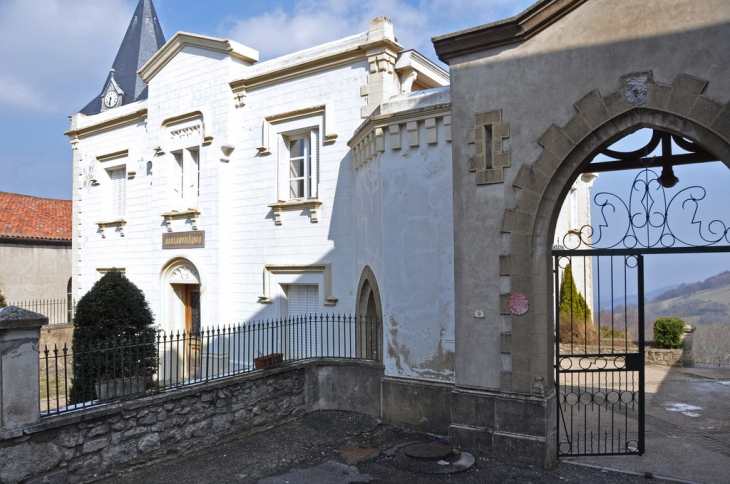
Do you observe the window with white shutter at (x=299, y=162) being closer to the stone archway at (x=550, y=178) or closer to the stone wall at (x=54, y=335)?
the stone archway at (x=550, y=178)

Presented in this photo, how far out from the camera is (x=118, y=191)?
1777cm

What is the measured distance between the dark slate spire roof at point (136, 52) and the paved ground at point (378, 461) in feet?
47.7

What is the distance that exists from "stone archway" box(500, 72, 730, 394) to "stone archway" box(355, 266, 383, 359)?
8.98 feet

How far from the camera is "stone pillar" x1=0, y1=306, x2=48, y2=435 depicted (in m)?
5.91

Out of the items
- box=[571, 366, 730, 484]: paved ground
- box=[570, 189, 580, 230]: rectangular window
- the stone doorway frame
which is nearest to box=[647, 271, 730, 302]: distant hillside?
box=[570, 189, 580, 230]: rectangular window

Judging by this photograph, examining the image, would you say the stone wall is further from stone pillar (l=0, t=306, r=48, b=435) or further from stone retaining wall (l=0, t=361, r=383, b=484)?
stone pillar (l=0, t=306, r=48, b=435)

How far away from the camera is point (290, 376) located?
929 centimetres

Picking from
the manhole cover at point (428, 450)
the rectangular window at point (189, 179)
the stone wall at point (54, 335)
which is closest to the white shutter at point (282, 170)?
the rectangular window at point (189, 179)

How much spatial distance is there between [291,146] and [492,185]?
683 cm

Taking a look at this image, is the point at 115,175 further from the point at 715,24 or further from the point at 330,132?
the point at 715,24

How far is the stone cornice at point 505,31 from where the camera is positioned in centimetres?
703

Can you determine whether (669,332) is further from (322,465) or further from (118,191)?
(118,191)

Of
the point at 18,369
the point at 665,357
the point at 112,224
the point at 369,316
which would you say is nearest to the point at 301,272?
the point at 369,316

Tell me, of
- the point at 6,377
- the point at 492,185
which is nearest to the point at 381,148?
the point at 492,185
